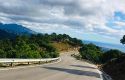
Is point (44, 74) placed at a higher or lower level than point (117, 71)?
higher

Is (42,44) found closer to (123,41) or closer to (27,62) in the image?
(123,41)

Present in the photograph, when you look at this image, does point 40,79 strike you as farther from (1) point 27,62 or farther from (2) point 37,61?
(2) point 37,61

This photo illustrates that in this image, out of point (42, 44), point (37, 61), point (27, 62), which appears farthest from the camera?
point (42, 44)

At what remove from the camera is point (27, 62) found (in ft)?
115

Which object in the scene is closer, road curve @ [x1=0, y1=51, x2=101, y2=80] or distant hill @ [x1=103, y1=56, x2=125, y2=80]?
road curve @ [x1=0, y1=51, x2=101, y2=80]

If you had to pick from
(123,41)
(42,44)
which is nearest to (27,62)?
(123,41)

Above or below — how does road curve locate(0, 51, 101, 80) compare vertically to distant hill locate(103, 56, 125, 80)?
above

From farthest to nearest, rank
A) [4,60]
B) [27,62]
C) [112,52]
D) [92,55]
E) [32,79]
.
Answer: [92,55], [112,52], [27,62], [4,60], [32,79]

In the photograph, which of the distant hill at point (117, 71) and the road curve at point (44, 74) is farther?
the distant hill at point (117, 71)

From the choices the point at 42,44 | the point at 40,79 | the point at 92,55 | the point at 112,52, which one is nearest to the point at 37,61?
the point at 40,79

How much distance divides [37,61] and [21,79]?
24295 mm

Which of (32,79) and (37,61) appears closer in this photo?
(32,79)

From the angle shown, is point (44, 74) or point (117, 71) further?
point (117, 71)

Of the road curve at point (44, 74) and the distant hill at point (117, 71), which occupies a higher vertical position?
the road curve at point (44, 74)
